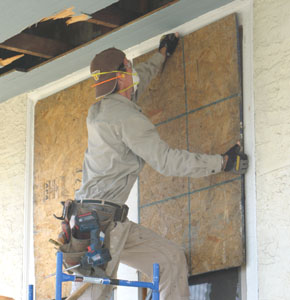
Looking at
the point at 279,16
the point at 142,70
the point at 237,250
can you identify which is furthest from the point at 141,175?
the point at 279,16

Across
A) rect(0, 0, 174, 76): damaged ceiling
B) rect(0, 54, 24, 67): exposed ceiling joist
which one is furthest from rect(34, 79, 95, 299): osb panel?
rect(0, 54, 24, 67): exposed ceiling joist

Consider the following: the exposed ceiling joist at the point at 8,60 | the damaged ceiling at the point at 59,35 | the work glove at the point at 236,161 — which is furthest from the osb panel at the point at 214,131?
the exposed ceiling joist at the point at 8,60

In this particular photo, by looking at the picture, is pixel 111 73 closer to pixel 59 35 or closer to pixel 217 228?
pixel 217 228

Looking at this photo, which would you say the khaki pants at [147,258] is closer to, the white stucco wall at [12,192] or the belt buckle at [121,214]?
the belt buckle at [121,214]

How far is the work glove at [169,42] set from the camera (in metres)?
5.54

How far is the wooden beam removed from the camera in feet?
19.6

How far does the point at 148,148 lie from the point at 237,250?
3.05 ft

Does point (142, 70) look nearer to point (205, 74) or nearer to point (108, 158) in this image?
point (205, 74)

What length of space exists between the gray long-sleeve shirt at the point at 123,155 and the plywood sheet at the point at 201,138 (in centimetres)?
38

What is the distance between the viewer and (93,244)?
179 inches

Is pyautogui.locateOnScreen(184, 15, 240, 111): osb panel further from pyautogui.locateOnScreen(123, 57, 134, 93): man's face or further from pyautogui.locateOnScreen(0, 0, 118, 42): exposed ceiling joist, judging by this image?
pyautogui.locateOnScreen(0, 0, 118, 42): exposed ceiling joist

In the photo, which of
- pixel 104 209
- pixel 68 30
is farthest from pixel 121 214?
pixel 68 30

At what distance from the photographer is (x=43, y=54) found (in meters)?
6.20

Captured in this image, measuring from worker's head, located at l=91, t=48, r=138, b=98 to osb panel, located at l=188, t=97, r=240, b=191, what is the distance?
0.58m
